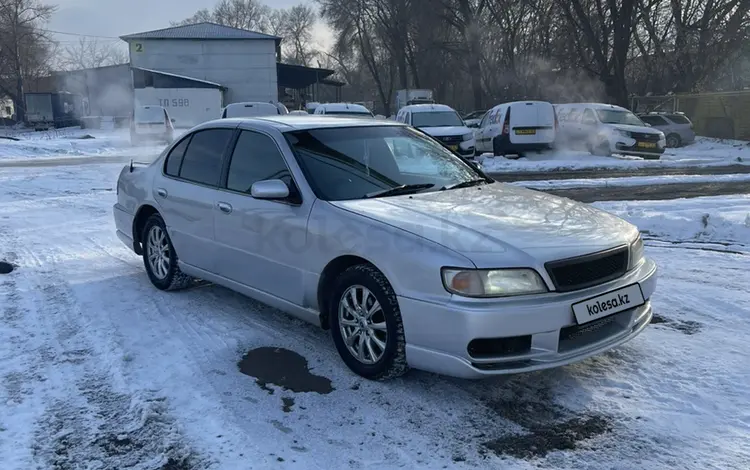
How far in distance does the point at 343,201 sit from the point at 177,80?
132ft

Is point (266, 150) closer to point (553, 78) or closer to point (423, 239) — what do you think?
point (423, 239)

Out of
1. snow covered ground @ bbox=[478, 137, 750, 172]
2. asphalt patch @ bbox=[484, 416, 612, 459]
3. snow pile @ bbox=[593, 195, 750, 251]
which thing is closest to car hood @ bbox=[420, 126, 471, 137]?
snow covered ground @ bbox=[478, 137, 750, 172]

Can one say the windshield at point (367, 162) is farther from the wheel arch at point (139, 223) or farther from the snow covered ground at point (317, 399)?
the wheel arch at point (139, 223)

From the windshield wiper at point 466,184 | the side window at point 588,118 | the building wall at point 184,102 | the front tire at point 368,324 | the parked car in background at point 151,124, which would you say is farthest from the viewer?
the building wall at point 184,102

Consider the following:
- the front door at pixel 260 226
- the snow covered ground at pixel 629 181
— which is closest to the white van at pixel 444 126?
the snow covered ground at pixel 629 181

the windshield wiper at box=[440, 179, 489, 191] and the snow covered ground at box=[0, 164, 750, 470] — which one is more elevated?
the windshield wiper at box=[440, 179, 489, 191]

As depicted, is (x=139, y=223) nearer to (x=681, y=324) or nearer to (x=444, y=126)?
(x=681, y=324)

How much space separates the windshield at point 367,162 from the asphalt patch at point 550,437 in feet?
6.12

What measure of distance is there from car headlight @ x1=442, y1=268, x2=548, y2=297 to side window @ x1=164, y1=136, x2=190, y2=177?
10.7 ft

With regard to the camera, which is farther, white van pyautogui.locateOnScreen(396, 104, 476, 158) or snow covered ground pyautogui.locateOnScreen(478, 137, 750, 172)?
snow covered ground pyautogui.locateOnScreen(478, 137, 750, 172)

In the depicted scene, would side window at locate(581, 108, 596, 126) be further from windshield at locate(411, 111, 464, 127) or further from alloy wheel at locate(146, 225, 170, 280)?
alloy wheel at locate(146, 225, 170, 280)

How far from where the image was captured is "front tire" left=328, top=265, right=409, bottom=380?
12.0 feet

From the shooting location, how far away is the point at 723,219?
25.9 feet

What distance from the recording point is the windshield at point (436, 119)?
17.8 meters
